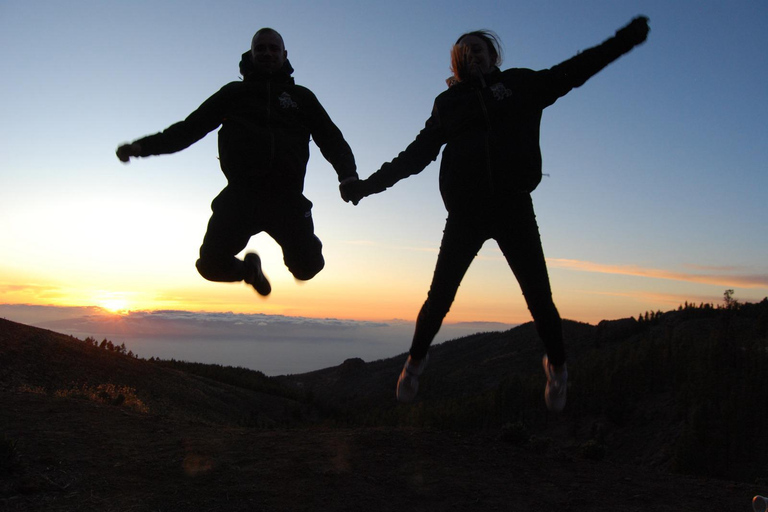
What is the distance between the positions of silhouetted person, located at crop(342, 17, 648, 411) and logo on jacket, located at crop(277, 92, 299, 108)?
0.98 metres

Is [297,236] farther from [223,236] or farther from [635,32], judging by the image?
[635,32]

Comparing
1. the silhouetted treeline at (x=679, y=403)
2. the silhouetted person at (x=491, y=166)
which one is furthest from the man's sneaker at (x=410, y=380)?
the silhouetted treeline at (x=679, y=403)

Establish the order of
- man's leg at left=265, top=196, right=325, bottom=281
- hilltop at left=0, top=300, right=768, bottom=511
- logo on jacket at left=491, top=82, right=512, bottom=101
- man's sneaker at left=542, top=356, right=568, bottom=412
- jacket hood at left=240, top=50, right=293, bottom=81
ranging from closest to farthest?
logo on jacket at left=491, top=82, right=512, bottom=101, man's sneaker at left=542, top=356, right=568, bottom=412, man's leg at left=265, top=196, right=325, bottom=281, jacket hood at left=240, top=50, right=293, bottom=81, hilltop at left=0, top=300, right=768, bottom=511

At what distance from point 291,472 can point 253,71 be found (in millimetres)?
3686

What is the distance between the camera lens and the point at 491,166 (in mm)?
3770

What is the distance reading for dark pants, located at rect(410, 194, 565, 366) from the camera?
374cm

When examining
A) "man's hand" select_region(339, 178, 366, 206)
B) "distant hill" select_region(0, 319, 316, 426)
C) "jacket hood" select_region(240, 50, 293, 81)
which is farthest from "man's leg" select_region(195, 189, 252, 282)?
"distant hill" select_region(0, 319, 316, 426)

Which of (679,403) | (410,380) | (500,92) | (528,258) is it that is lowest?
(679,403)

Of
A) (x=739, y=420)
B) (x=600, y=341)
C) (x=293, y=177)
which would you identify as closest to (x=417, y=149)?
(x=293, y=177)

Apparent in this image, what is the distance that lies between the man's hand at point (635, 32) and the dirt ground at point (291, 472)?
3.95m

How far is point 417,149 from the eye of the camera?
13.9 ft

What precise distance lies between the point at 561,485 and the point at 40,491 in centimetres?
487

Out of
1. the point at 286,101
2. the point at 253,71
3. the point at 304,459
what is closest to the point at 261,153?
the point at 286,101

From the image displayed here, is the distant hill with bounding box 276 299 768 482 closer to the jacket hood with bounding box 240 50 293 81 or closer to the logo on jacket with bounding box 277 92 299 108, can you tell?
the logo on jacket with bounding box 277 92 299 108
